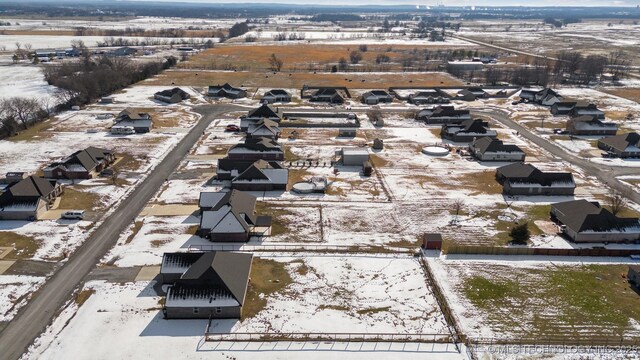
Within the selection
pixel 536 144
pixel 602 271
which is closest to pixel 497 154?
pixel 536 144

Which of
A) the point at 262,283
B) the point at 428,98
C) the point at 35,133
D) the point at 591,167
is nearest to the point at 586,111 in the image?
the point at 591,167

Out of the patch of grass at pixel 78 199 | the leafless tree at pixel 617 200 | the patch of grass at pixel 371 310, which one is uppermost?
the patch of grass at pixel 78 199

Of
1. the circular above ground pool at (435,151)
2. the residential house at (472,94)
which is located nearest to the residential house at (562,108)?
the residential house at (472,94)

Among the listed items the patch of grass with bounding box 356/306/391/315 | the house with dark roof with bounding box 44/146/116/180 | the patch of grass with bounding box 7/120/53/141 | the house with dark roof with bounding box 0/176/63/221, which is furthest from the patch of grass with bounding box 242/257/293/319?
the patch of grass with bounding box 7/120/53/141

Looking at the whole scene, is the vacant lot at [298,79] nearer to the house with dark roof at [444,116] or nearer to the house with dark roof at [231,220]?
the house with dark roof at [444,116]

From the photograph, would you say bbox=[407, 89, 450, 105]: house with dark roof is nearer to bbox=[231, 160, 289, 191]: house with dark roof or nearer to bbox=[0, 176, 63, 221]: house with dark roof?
bbox=[231, 160, 289, 191]: house with dark roof
